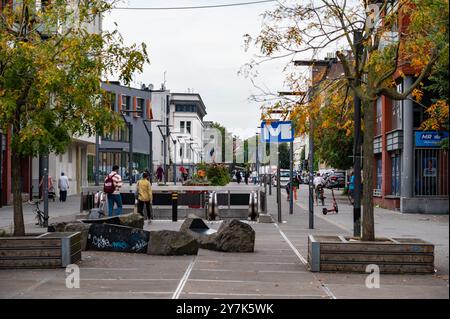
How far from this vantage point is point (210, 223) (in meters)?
25.6

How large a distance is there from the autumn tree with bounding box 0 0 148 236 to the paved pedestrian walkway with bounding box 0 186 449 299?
2.25 metres

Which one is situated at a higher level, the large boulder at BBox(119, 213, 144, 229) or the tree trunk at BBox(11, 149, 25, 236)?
the tree trunk at BBox(11, 149, 25, 236)

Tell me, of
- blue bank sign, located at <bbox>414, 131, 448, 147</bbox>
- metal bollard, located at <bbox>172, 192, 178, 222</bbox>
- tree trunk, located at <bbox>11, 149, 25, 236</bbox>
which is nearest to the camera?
tree trunk, located at <bbox>11, 149, 25, 236</bbox>

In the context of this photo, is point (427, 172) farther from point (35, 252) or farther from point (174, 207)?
point (35, 252)

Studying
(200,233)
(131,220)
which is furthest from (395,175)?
(200,233)

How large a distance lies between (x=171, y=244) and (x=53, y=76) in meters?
3.79

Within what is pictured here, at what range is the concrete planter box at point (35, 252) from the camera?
12.6 m

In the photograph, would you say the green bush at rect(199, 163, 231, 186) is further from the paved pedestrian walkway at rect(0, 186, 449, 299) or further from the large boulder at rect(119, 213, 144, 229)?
the paved pedestrian walkway at rect(0, 186, 449, 299)

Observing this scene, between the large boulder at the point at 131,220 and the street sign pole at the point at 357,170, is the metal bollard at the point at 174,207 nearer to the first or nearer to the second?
the large boulder at the point at 131,220

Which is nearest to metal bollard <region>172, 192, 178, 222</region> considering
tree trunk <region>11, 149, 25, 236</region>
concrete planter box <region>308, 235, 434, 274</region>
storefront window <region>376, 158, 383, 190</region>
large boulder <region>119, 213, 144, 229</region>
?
large boulder <region>119, 213, 144, 229</region>

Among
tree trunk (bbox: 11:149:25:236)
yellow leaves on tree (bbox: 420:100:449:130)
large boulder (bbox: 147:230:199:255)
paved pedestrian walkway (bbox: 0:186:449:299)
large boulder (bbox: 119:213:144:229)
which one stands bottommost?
paved pedestrian walkway (bbox: 0:186:449:299)

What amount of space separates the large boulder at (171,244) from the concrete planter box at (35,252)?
7.86 ft

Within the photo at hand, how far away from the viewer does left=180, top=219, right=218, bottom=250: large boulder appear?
15.9 meters

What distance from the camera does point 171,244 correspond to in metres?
14.9
